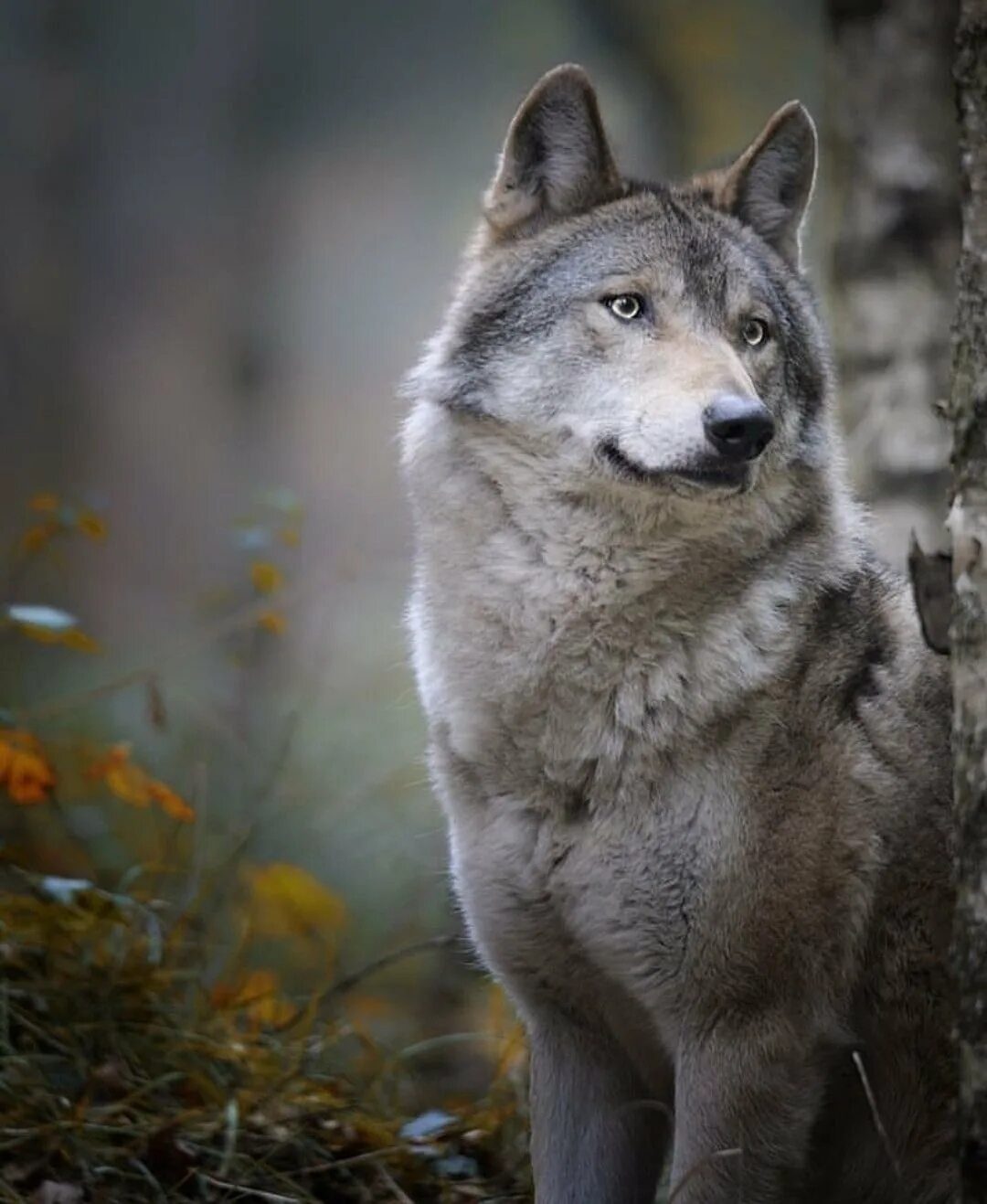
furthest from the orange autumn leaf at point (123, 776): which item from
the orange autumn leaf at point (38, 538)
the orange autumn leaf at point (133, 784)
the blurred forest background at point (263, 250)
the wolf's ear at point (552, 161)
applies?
the blurred forest background at point (263, 250)

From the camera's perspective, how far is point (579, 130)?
3.36 m

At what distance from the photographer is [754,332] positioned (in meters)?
3.29

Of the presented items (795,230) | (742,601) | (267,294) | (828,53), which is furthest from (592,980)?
(267,294)

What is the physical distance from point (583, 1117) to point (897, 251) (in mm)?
2828

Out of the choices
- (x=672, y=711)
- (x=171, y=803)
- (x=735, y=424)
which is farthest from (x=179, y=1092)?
(x=735, y=424)

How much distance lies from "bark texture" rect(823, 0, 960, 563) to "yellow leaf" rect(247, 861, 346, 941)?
7.61 ft

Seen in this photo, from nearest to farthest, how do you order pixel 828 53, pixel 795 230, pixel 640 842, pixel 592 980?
pixel 640 842, pixel 592 980, pixel 795 230, pixel 828 53

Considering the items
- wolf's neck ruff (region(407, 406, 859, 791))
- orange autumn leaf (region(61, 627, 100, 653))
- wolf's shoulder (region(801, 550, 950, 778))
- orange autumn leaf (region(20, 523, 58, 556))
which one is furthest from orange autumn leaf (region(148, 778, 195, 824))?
wolf's shoulder (region(801, 550, 950, 778))

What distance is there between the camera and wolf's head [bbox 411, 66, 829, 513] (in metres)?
2.99

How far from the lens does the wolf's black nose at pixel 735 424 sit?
290 cm

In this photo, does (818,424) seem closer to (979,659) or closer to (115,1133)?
(979,659)

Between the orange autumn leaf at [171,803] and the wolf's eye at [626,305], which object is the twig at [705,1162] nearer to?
the wolf's eye at [626,305]

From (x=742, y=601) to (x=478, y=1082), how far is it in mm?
2757

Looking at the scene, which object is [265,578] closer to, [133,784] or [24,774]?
[133,784]
